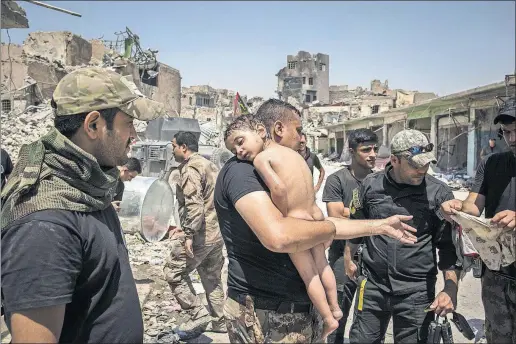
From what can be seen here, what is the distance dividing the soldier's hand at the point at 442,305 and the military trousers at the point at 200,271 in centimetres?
233

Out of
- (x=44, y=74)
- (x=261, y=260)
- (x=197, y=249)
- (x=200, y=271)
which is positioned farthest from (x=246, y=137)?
(x=44, y=74)

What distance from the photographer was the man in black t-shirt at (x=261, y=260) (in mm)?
1757

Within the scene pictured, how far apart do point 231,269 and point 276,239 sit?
0.52 meters

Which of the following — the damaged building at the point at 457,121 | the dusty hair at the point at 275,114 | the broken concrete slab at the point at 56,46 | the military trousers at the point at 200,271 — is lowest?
A: the military trousers at the point at 200,271

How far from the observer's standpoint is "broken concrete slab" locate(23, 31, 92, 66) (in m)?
Answer: 25.6

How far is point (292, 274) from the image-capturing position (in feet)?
6.44

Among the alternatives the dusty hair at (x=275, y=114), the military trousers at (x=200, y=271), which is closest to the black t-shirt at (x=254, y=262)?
the dusty hair at (x=275, y=114)

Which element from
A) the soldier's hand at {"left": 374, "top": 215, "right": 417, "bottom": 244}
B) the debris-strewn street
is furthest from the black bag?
the debris-strewn street

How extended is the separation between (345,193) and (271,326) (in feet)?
7.02

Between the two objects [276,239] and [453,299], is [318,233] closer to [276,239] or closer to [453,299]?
[276,239]

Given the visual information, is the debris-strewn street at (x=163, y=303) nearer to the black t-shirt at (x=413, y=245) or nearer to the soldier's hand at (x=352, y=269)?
the soldier's hand at (x=352, y=269)

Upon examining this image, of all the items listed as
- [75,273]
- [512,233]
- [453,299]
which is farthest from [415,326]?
[75,273]

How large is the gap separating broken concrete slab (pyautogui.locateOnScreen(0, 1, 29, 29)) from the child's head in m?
5.82

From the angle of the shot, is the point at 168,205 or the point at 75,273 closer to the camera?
the point at 75,273
